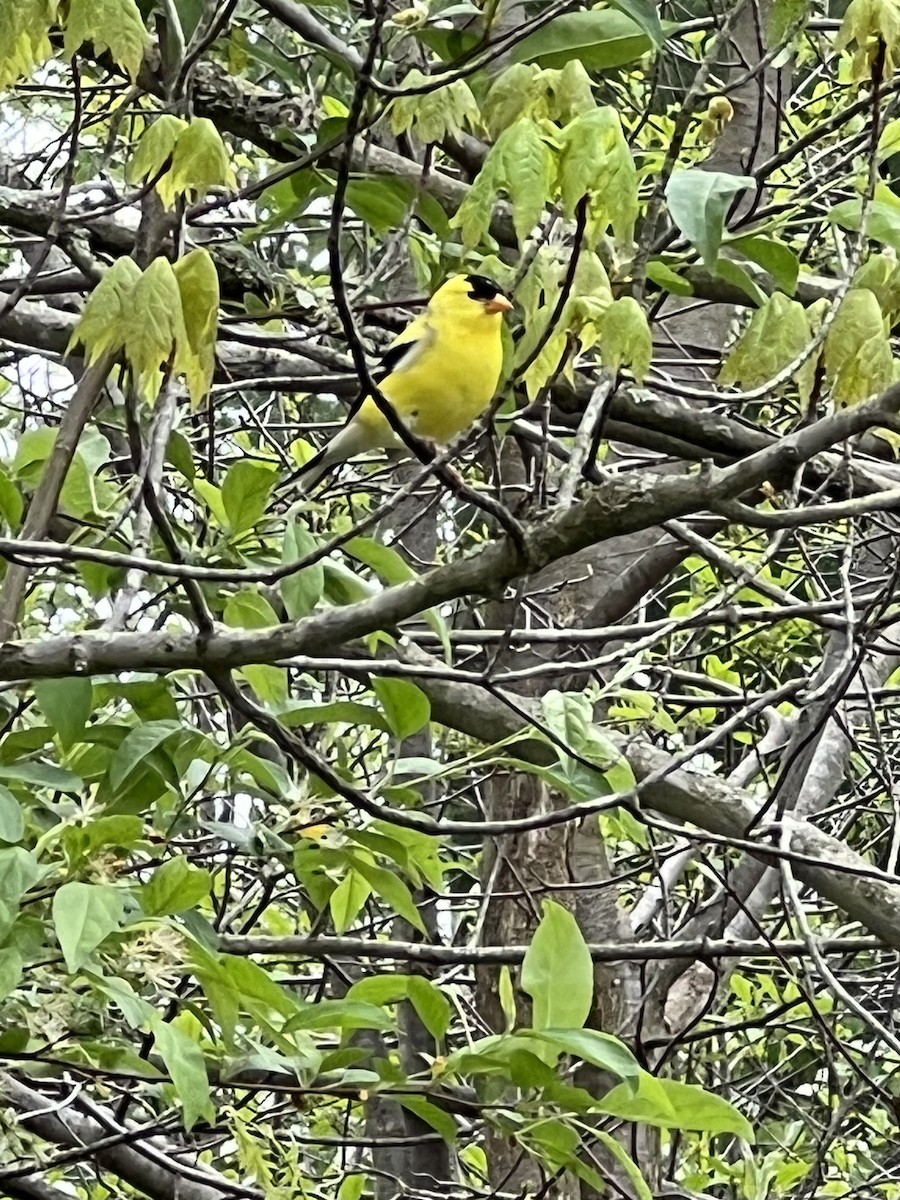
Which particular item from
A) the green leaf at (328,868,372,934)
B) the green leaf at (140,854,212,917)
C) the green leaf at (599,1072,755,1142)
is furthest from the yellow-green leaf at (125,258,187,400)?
the green leaf at (328,868,372,934)

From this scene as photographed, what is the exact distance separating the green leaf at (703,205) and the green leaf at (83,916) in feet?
3.29

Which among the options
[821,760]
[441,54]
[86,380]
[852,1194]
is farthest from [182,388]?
[852,1194]

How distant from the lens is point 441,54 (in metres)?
2.12

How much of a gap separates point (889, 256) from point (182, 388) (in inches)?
43.2

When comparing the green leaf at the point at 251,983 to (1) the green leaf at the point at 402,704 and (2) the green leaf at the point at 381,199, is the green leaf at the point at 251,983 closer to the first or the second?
(1) the green leaf at the point at 402,704

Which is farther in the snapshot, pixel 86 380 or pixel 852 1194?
pixel 852 1194

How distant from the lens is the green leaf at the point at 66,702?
2004 millimetres

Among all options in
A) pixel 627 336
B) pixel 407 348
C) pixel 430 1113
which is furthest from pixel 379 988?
pixel 407 348

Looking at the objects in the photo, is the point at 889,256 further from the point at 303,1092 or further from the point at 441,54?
the point at 303,1092

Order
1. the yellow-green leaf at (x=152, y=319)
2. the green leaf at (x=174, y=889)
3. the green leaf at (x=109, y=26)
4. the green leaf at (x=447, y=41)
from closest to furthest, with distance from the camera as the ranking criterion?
the yellow-green leaf at (x=152, y=319)
the green leaf at (x=109, y=26)
the green leaf at (x=174, y=889)
the green leaf at (x=447, y=41)

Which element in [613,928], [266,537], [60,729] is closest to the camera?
[60,729]

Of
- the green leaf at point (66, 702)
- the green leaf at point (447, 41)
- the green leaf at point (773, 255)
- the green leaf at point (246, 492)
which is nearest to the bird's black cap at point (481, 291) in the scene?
the green leaf at point (447, 41)

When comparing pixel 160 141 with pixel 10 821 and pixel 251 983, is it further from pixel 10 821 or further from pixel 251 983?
pixel 251 983

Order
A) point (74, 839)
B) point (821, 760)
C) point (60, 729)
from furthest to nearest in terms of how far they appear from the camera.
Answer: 1. point (821, 760)
2. point (60, 729)
3. point (74, 839)
